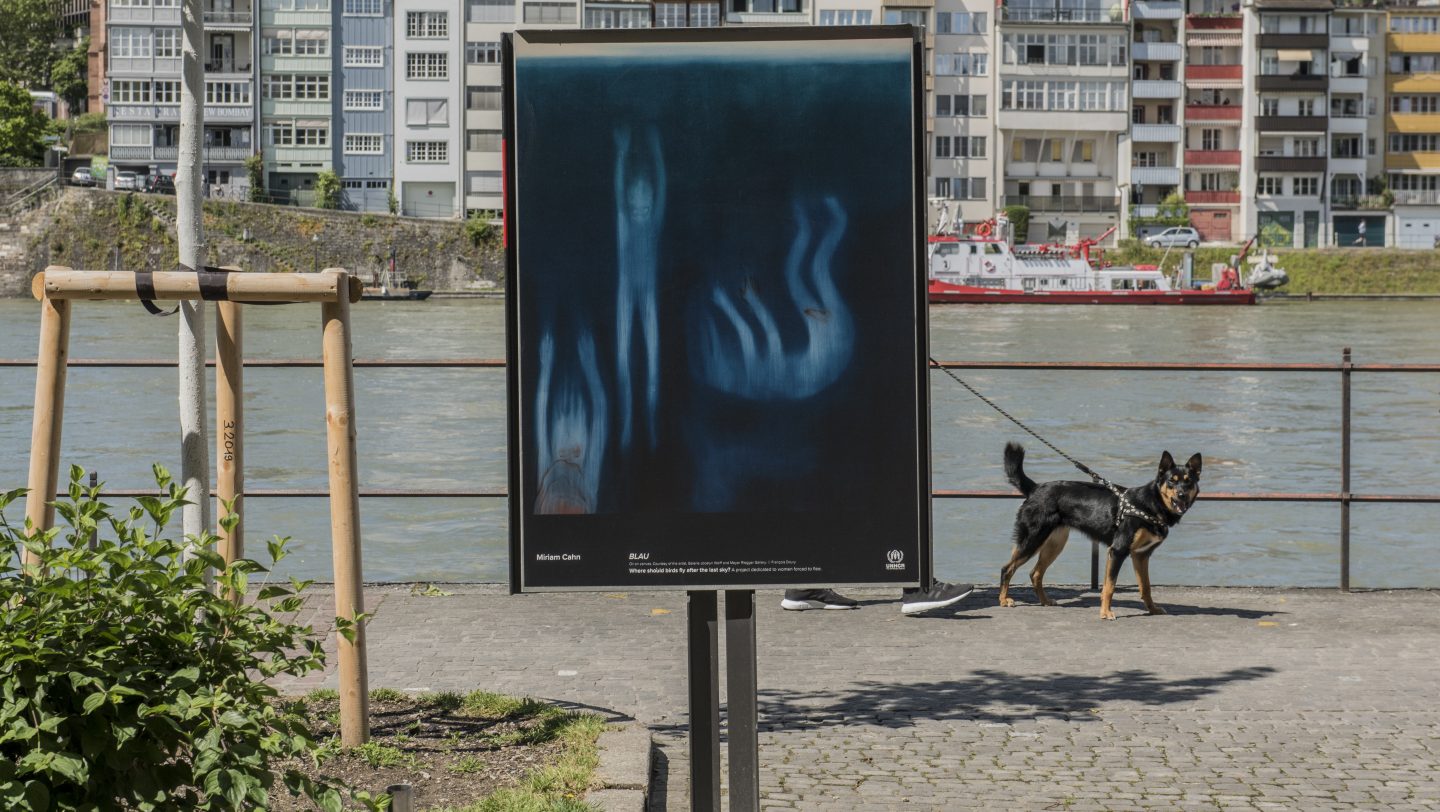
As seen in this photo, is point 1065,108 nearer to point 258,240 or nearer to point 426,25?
point 426,25

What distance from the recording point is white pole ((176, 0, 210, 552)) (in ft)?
19.6

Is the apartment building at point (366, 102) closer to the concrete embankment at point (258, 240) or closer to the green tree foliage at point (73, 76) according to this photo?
the concrete embankment at point (258, 240)

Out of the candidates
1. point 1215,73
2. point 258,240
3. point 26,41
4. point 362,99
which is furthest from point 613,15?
point 26,41

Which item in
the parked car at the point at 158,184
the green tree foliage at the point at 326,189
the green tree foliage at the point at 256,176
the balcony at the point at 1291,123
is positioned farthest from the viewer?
the balcony at the point at 1291,123

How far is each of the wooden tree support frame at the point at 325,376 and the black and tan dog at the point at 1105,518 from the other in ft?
12.5

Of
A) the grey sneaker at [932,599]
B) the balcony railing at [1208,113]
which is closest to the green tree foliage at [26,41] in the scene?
the balcony railing at [1208,113]

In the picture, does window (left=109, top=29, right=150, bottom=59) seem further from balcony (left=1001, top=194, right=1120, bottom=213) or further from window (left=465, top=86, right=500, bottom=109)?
balcony (left=1001, top=194, right=1120, bottom=213)

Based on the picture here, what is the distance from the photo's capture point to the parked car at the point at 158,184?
88562mm

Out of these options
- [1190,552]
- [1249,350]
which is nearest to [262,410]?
[1190,552]

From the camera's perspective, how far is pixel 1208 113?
97.9 metres

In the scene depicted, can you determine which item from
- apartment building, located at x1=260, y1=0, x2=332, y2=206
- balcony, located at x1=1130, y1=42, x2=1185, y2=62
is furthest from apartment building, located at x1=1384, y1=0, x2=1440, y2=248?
apartment building, located at x1=260, y1=0, x2=332, y2=206

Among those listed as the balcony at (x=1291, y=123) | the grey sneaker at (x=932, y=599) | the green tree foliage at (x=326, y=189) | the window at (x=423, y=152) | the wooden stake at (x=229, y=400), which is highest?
the balcony at (x=1291, y=123)

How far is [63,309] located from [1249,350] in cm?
4668

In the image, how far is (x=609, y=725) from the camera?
6.24m
